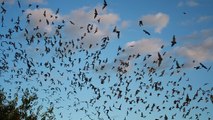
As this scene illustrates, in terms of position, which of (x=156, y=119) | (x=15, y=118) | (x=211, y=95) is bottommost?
(x=156, y=119)

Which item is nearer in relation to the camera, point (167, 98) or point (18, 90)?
point (167, 98)

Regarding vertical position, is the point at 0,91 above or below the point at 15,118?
above

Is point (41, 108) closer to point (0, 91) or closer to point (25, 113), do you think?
point (25, 113)

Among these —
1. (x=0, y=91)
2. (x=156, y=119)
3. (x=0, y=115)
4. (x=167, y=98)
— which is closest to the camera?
(x=156, y=119)

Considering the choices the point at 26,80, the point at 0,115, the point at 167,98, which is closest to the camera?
the point at 167,98

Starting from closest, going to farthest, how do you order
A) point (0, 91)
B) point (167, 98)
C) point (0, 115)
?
1. point (167, 98)
2. point (0, 115)
3. point (0, 91)

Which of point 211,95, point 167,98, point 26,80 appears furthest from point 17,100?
point 211,95

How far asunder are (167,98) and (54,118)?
21.4 metres

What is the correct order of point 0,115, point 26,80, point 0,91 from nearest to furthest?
point 26,80
point 0,115
point 0,91

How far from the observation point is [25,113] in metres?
39.3

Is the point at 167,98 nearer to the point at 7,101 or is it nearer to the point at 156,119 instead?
the point at 156,119

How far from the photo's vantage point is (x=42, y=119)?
40906mm

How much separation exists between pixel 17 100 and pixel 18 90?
7.73 feet

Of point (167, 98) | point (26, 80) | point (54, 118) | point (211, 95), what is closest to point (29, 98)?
point (54, 118)
